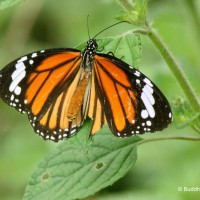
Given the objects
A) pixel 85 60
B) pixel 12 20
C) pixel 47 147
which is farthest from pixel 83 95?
pixel 12 20

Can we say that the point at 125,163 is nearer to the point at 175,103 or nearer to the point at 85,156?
the point at 85,156

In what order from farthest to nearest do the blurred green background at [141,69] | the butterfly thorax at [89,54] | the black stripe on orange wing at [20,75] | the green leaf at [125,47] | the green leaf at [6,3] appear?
1. the blurred green background at [141,69]
2. the black stripe on orange wing at [20,75]
3. the butterfly thorax at [89,54]
4. the green leaf at [125,47]
5. the green leaf at [6,3]

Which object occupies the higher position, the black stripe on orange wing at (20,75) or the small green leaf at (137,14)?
the small green leaf at (137,14)

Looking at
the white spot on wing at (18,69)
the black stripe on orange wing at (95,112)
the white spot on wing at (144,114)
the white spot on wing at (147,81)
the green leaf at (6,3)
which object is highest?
the green leaf at (6,3)

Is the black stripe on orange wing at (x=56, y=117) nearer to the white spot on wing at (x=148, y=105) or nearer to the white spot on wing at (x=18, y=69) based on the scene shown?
the white spot on wing at (x=18, y=69)

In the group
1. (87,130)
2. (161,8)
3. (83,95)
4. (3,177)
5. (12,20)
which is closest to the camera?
(87,130)

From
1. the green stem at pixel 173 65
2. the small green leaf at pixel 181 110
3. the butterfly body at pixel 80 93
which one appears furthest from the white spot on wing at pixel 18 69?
the small green leaf at pixel 181 110

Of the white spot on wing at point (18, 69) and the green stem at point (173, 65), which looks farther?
the white spot on wing at point (18, 69)
